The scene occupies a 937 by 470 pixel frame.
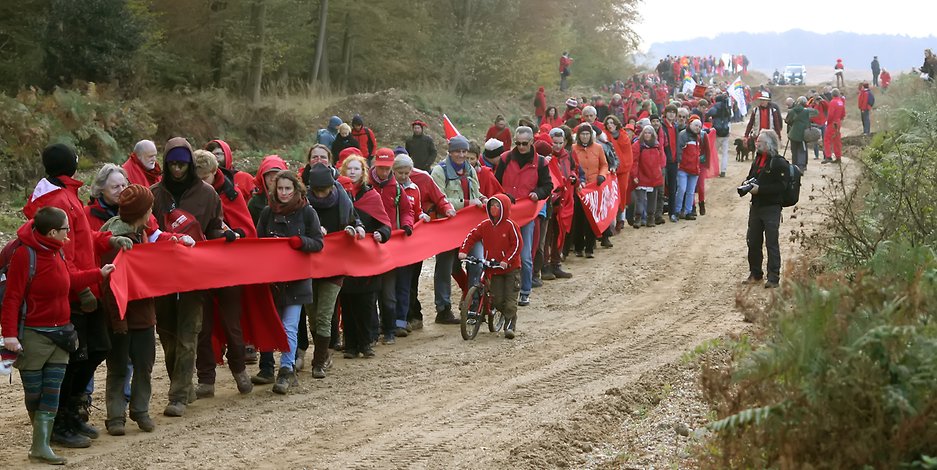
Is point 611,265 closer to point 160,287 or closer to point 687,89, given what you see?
point 160,287

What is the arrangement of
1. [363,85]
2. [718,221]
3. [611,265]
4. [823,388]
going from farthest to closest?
[363,85] < [718,221] < [611,265] < [823,388]

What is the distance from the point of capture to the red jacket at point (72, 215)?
831 centimetres

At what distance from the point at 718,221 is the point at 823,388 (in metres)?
16.9

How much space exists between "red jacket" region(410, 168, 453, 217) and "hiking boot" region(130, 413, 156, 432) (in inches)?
204

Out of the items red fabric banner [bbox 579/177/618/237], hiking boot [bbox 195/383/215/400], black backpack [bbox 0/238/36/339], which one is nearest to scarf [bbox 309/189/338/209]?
hiking boot [bbox 195/383/215/400]

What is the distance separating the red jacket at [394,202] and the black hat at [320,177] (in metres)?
1.45

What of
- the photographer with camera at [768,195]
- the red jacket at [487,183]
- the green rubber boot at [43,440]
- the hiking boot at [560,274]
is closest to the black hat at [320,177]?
the green rubber boot at [43,440]

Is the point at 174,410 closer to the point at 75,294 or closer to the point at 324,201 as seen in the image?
the point at 75,294

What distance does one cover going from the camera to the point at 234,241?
398 inches

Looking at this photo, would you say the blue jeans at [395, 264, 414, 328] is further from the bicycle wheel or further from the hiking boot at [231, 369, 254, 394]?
the hiking boot at [231, 369, 254, 394]

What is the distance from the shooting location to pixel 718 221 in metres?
22.6

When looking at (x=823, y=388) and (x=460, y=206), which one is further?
(x=460, y=206)

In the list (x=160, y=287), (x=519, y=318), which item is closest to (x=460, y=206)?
(x=519, y=318)

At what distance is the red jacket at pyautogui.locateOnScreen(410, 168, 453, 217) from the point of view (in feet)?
44.8
